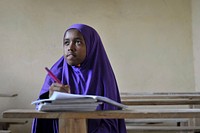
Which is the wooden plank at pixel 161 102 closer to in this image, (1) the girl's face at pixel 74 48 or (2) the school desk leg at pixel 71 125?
(1) the girl's face at pixel 74 48

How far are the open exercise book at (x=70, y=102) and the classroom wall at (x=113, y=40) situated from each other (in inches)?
83.5

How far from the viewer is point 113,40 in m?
2.97

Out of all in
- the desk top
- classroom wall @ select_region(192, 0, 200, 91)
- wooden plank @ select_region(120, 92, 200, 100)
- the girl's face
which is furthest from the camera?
classroom wall @ select_region(192, 0, 200, 91)

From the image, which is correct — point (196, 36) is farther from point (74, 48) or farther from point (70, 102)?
point (70, 102)

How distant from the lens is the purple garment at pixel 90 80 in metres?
1.05

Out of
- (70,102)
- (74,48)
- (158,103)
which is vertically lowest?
(158,103)

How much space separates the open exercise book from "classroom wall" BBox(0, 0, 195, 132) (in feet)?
6.96

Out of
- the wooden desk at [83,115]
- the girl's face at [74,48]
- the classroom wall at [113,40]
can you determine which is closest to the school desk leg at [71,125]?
the wooden desk at [83,115]

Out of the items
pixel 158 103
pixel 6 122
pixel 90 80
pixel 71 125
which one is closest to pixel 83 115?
pixel 71 125

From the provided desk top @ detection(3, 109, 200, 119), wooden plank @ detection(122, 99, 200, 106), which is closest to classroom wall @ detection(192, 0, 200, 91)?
wooden plank @ detection(122, 99, 200, 106)

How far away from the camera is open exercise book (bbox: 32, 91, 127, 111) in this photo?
0.77m

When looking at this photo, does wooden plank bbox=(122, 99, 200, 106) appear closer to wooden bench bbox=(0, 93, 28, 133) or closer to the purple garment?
wooden bench bbox=(0, 93, 28, 133)

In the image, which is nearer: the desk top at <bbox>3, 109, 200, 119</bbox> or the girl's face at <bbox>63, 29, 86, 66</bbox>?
the desk top at <bbox>3, 109, 200, 119</bbox>

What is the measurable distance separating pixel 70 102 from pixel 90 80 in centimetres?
34
